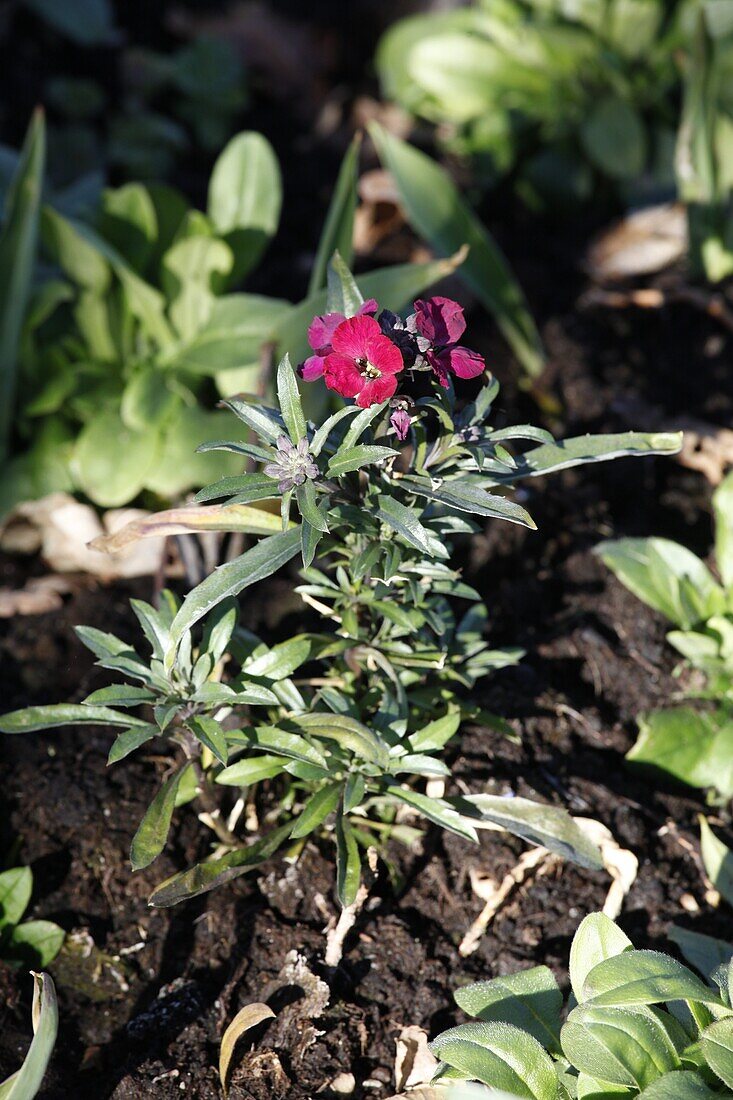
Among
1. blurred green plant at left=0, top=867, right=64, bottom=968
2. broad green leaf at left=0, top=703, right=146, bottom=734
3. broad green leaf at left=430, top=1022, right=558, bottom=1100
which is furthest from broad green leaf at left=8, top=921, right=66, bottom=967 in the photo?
broad green leaf at left=430, top=1022, right=558, bottom=1100

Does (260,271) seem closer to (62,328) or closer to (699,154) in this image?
(62,328)

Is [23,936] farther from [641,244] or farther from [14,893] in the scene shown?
[641,244]

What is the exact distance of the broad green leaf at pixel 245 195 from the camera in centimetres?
254

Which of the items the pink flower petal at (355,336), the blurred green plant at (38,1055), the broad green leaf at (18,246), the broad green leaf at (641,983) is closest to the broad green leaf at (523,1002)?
the broad green leaf at (641,983)

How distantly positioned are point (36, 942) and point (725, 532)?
153cm

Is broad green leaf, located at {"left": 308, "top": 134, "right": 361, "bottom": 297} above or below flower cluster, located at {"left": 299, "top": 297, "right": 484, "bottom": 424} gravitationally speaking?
below

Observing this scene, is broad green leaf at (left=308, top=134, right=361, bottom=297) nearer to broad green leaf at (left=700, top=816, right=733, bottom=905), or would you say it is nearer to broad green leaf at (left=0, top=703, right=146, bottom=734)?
broad green leaf at (left=0, top=703, right=146, bottom=734)

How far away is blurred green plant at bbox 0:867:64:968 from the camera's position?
62.6 inches

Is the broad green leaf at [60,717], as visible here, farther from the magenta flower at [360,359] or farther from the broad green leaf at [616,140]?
the broad green leaf at [616,140]

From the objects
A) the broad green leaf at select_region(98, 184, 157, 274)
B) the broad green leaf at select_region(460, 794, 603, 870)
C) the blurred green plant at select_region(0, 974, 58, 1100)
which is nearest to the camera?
the blurred green plant at select_region(0, 974, 58, 1100)

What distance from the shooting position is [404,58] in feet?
13.1

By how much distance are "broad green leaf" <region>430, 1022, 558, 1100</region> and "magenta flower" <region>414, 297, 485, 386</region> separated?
0.83m

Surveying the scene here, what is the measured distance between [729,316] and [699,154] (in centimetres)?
47

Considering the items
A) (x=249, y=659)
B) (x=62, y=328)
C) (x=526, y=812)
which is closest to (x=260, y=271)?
(x=62, y=328)
